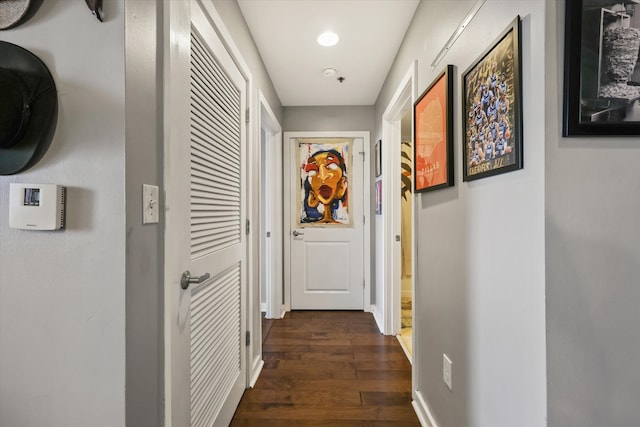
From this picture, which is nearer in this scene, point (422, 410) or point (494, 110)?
point (494, 110)

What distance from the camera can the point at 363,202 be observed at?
11.5 ft

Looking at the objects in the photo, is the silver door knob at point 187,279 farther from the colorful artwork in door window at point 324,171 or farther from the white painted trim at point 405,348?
the colorful artwork in door window at point 324,171

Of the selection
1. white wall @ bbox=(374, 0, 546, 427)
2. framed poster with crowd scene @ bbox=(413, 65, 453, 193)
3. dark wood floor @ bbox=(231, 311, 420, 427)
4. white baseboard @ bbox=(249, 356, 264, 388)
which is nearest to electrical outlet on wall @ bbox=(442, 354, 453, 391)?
white wall @ bbox=(374, 0, 546, 427)

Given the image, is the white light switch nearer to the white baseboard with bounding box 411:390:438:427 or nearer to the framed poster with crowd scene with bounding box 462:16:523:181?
the framed poster with crowd scene with bounding box 462:16:523:181

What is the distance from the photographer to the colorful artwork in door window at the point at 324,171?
11.4 feet

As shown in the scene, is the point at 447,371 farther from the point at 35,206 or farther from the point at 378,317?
the point at 378,317

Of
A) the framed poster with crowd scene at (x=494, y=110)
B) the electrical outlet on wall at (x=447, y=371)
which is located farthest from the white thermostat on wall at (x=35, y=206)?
the electrical outlet on wall at (x=447, y=371)

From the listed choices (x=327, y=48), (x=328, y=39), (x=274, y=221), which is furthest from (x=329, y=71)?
(x=274, y=221)

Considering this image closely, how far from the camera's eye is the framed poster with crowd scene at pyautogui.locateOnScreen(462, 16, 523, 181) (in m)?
0.89

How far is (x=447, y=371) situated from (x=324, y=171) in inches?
96.5

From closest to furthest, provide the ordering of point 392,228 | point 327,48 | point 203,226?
point 203,226 → point 327,48 → point 392,228

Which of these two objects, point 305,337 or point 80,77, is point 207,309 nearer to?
point 80,77

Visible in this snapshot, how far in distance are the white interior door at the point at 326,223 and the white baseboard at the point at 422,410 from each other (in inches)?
67.0

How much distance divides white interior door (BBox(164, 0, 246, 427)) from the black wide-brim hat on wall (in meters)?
0.30
